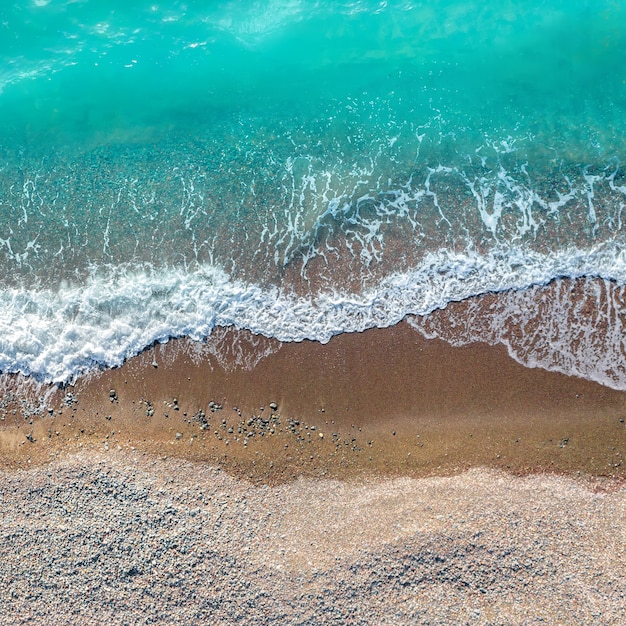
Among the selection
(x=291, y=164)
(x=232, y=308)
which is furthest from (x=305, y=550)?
(x=291, y=164)

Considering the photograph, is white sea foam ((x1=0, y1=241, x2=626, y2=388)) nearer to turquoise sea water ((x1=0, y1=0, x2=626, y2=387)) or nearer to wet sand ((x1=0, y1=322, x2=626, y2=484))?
turquoise sea water ((x1=0, y1=0, x2=626, y2=387))

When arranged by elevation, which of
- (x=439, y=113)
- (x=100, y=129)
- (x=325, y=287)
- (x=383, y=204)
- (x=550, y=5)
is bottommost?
(x=325, y=287)

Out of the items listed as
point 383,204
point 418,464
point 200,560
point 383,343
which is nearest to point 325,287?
point 383,343

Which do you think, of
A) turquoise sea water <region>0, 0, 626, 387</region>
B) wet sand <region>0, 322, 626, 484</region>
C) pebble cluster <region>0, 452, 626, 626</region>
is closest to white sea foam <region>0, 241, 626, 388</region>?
turquoise sea water <region>0, 0, 626, 387</region>

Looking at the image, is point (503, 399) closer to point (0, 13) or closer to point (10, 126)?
point (10, 126)

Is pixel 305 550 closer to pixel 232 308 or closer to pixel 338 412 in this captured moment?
pixel 338 412

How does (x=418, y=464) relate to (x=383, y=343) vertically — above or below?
below
